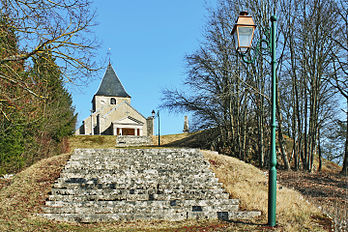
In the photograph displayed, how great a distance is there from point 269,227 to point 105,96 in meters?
43.7

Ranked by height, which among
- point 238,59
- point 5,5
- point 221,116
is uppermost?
point 238,59

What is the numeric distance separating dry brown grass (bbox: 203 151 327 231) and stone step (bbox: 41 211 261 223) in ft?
2.12

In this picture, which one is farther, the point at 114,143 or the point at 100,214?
the point at 114,143

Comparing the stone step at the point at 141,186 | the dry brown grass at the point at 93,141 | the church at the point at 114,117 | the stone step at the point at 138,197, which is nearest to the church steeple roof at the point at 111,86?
the church at the point at 114,117

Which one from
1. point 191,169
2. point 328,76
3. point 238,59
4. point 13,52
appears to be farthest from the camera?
point 238,59

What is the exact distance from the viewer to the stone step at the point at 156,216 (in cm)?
727

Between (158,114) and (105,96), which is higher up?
(105,96)

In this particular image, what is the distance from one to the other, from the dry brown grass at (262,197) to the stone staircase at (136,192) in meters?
0.37

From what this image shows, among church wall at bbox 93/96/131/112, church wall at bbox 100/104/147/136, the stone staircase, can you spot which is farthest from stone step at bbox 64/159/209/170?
church wall at bbox 93/96/131/112

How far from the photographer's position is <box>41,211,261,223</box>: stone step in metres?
7.27

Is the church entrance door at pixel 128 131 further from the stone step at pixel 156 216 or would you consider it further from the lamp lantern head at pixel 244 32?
the lamp lantern head at pixel 244 32

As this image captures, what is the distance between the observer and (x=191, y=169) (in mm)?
11336

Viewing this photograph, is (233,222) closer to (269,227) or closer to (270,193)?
(269,227)

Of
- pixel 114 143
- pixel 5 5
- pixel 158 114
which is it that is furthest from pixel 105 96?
pixel 5 5
